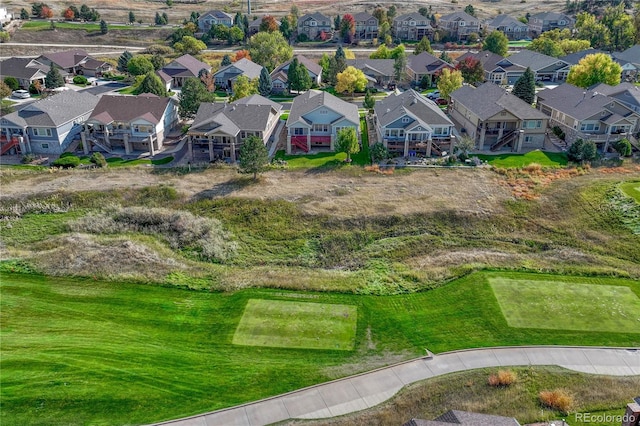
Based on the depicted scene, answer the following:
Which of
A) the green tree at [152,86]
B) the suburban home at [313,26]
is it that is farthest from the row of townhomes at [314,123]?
the suburban home at [313,26]

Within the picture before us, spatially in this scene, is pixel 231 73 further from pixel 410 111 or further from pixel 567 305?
pixel 567 305

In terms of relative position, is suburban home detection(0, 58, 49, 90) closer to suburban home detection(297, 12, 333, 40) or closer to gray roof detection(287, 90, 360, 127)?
gray roof detection(287, 90, 360, 127)

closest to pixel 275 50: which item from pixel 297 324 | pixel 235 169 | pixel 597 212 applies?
pixel 235 169

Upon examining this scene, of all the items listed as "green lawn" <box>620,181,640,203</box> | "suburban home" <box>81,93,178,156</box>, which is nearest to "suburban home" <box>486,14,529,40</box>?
"green lawn" <box>620,181,640,203</box>

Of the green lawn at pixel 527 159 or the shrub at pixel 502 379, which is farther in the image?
the green lawn at pixel 527 159

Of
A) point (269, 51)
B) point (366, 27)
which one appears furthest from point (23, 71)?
point (366, 27)

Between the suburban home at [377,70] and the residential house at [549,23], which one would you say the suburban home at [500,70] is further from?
the residential house at [549,23]
